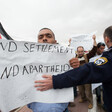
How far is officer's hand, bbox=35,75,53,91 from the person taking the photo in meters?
0.95

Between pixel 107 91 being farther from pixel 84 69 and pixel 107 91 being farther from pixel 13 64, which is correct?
pixel 13 64

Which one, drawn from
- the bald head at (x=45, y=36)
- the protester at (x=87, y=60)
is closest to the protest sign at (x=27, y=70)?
the bald head at (x=45, y=36)

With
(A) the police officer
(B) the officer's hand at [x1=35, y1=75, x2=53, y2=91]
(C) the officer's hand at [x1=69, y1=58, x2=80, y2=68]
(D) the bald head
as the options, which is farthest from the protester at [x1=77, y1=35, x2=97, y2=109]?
(B) the officer's hand at [x1=35, y1=75, x2=53, y2=91]

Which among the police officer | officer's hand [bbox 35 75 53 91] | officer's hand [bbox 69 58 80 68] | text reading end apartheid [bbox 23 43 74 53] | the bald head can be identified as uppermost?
the bald head

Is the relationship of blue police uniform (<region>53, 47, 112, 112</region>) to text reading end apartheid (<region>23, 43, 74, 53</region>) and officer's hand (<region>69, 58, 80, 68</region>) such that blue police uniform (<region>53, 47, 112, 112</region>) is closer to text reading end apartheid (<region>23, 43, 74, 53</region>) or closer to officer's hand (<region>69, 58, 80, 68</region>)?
officer's hand (<region>69, 58, 80, 68</region>)

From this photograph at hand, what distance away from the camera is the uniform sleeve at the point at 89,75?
0.86 m

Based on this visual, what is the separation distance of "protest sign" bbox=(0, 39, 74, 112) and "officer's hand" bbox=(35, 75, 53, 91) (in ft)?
0.15

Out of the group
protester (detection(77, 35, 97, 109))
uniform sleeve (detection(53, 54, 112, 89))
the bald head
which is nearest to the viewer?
uniform sleeve (detection(53, 54, 112, 89))

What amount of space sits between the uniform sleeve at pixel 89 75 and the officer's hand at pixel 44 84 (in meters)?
0.07

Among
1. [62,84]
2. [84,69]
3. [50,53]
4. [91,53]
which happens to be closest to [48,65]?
[50,53]

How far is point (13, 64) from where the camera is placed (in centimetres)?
98

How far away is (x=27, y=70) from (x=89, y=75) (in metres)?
0.59

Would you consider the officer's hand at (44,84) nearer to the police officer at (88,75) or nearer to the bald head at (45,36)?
the police officer at (88,75)

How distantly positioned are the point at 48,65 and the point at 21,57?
286mm
